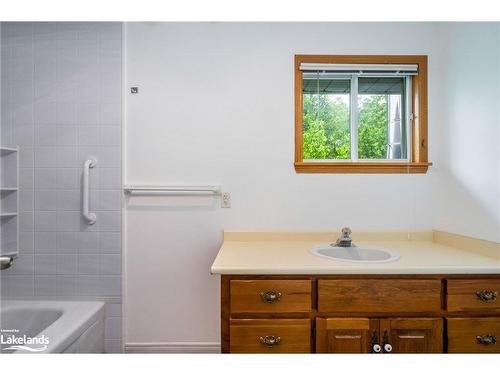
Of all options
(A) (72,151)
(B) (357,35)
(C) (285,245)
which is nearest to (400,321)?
(C) (285,245)

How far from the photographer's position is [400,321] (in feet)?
3.48

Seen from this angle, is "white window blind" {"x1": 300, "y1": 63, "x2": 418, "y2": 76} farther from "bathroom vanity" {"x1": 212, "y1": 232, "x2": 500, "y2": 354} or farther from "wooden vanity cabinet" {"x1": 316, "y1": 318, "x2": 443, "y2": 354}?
"wooden vanity cabinet" {"x1": 316, "y1": 318, "x2": 443, "y2": 354}

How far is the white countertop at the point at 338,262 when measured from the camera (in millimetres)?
1062

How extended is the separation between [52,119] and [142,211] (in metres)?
0.76

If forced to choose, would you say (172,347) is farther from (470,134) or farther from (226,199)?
(470,134)

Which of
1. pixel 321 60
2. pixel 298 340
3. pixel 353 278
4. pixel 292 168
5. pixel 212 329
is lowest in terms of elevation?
pixel 212 329

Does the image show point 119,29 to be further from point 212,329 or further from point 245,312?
point 212,329

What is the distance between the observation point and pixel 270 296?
1.06 metres

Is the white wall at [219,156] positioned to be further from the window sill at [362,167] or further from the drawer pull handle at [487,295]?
the drawer pull handle at [487,295]

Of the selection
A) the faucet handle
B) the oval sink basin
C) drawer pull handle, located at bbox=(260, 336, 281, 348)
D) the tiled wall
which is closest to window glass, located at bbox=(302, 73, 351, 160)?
the faucet handle

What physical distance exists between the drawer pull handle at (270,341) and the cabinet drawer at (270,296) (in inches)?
3.9

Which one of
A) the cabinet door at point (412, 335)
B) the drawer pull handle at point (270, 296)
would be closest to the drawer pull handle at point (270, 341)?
the drawer pull handle at point (270, 296)

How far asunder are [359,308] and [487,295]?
1.75 feet

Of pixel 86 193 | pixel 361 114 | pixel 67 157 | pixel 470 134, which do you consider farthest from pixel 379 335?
pixel 67 157
